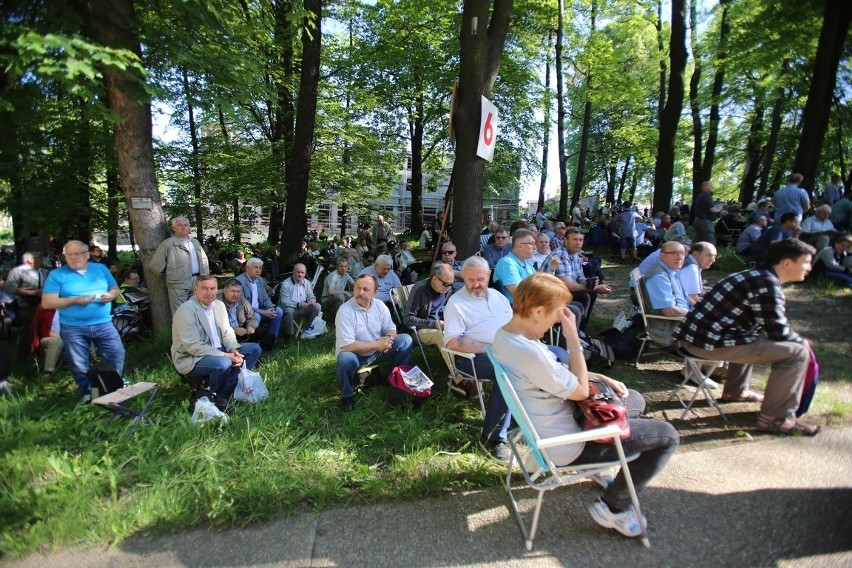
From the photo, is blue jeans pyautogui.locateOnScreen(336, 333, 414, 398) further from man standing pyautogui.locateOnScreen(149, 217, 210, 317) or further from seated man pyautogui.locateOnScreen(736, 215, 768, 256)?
seated man pyautogui.locateOnScreen(736, 215, 768, 256)

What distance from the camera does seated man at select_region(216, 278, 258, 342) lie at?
5.39 meters

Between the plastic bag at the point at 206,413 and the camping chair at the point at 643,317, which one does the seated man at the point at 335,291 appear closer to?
the plastic bag at the point at 206,413

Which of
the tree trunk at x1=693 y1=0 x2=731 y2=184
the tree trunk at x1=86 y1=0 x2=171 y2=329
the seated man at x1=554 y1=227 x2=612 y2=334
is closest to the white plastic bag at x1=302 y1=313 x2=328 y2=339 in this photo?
the tree trunk at x1=86 y1=0 x2=171 y2=329

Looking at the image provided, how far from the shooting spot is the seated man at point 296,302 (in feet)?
22.2

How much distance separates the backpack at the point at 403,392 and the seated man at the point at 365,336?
1.15ft

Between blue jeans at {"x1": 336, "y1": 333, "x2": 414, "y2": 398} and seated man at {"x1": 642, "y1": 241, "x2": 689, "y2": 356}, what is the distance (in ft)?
7.64

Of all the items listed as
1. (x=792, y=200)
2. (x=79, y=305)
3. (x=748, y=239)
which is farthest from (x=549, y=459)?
(x=792, y=200)

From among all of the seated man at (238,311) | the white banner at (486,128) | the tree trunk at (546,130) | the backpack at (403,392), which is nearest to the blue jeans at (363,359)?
the backpack at (403,392)

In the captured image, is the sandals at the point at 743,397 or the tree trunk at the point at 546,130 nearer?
the sandals at the point at 743,397

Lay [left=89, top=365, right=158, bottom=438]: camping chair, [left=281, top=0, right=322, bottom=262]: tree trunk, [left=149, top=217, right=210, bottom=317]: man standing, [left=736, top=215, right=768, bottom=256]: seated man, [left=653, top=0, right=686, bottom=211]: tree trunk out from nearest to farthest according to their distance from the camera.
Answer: [left=89, top=365, right=158, bottom=438]: camping chair, [left=149, top=217, right=210, bottom=317]: man standing, [left=736, top=215, right=768, bottom=256]: seated man, [left=281, top=0, right=322, bottom=262]: tree trunk, [left=653, top=0, right=686, bottom=211]: tree trunk

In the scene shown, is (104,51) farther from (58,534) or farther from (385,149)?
(385,149)

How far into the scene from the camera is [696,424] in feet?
12.3

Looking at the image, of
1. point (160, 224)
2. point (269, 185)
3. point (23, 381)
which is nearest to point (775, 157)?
point (269, 185)

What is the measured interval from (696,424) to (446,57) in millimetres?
15775
